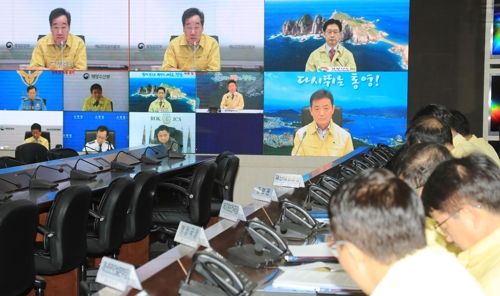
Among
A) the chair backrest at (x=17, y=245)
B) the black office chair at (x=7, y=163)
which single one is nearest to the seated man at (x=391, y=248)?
the chair backrest at (x=17, y=245)

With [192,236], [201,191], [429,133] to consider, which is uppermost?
[429,133]

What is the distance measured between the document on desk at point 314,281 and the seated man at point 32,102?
6.33 m

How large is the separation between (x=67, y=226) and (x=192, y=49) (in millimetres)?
4467

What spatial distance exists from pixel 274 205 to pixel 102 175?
2248 millimetres

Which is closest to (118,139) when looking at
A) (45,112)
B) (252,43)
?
(45,112)

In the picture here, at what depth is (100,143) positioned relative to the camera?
7.77m

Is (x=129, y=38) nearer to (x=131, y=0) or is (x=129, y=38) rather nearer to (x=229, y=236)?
(x=131, y=0)

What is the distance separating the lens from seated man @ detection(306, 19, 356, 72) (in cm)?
756

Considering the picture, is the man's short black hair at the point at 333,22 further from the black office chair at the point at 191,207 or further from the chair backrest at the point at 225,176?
the black office chair at the point at 191,207

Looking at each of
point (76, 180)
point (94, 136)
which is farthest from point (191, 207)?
point (94, 136)

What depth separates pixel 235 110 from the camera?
7.71m

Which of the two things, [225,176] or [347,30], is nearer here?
[225,176]

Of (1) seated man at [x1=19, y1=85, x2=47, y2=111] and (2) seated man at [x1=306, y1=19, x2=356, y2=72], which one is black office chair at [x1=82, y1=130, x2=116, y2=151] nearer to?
(1) seated man at [x1=19, y1=85, x2=47, y2=111]

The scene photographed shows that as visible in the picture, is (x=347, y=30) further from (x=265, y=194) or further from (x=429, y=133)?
(x=265, y=194)
